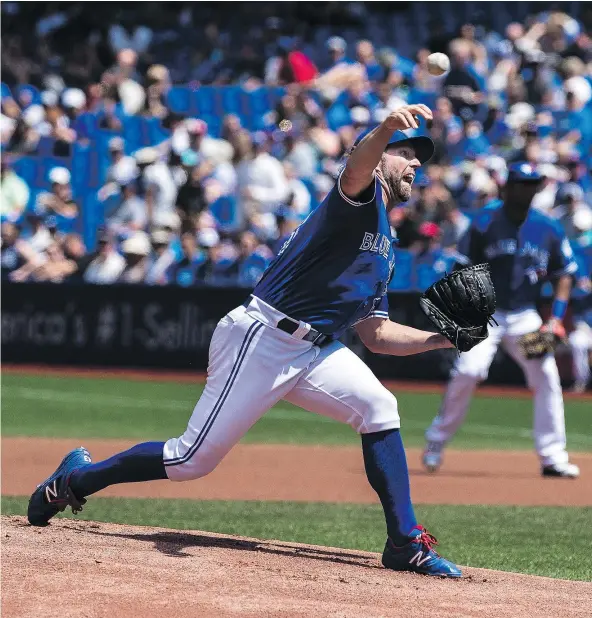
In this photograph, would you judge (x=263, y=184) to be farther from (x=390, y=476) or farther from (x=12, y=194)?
(x=390, y=476)

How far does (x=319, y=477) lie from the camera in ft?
29.7

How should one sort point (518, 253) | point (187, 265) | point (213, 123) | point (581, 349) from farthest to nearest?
1. point (213, 123)
2. point (187, 265)
3. point (581, 349)
4. point (518, 253)

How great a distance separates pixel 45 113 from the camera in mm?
19719

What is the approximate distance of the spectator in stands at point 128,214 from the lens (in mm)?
16906

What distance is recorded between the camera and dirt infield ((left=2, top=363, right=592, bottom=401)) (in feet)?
49.5

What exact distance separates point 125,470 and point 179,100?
1467cm

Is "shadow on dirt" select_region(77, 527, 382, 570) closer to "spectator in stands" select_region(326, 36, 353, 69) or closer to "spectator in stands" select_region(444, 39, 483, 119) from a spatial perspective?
"spectator in stands" select_region(444, 39, 483, 119)

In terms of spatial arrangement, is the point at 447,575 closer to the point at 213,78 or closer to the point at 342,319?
the point at 342,319

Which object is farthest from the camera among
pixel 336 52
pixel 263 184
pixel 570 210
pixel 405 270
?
pixel 336 52

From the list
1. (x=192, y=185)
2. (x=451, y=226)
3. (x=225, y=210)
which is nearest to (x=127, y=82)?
(x=192, y=185)

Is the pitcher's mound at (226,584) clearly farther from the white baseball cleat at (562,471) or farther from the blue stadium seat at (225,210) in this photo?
the blue stadium seat at (225,210)

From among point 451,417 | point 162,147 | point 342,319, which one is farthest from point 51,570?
point 162,147

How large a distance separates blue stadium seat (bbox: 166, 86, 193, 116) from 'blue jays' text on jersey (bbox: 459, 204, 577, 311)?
11.0m

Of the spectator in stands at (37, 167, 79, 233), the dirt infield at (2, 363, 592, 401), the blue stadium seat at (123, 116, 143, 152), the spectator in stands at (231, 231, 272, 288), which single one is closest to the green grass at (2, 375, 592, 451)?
the dirt infield at (2, 363, 592, 401)
